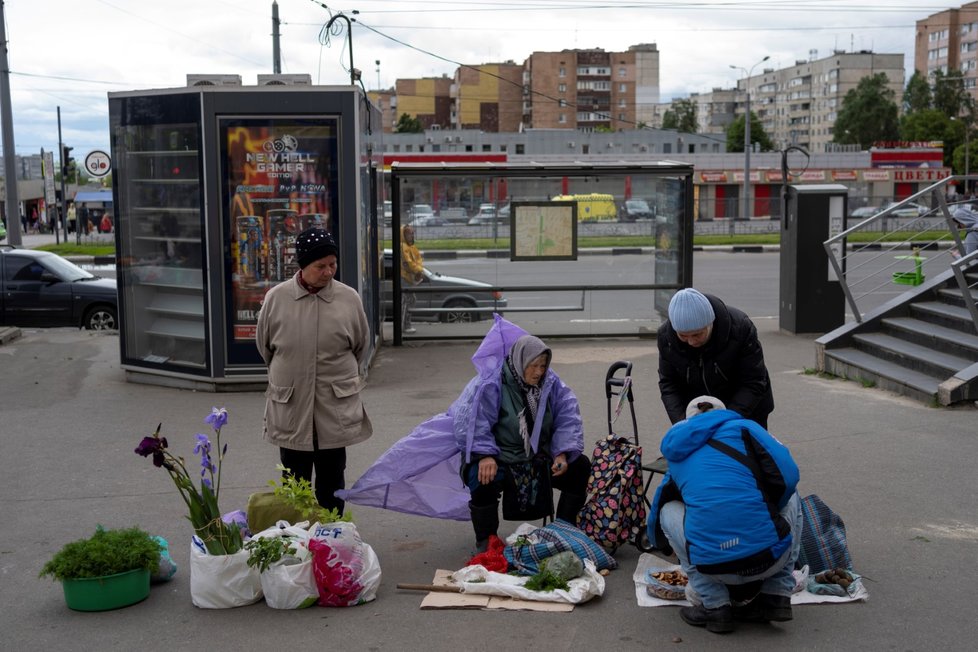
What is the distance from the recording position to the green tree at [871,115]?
356 ft

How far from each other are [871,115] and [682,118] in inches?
1387

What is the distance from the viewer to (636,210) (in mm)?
14180

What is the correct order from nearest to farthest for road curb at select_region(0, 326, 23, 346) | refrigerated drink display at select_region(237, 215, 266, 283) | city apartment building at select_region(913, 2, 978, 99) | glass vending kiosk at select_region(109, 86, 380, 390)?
glass vending kiosk at select_region(109, 86, 380, 390)
refrigerated drink display at select_region(237, 215, 266, 283)
road curb at select_region(0, 326, 23, 346)
city apartment building at select_region(913, 2, 978, 99)

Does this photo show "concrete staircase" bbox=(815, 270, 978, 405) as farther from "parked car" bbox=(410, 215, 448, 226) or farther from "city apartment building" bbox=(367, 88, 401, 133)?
"city apartment building" bbox=(367, 88, 401, 133)

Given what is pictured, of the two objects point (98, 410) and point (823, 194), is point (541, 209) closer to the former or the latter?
point (823, 194)

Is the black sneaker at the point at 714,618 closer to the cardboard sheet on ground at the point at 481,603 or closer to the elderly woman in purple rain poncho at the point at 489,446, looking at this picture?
the cardboard sheet on ground at the point at 481,603

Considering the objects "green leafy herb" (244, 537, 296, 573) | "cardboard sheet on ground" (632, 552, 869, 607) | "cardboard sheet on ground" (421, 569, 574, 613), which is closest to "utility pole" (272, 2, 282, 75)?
"green leafy herb" (244, 537, 296, 573)

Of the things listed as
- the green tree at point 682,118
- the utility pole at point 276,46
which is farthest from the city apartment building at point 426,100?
the utility pole at point 276,46

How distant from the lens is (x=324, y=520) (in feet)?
18.0

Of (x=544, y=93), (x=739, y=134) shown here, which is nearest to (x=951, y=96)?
(x=739, y=134)

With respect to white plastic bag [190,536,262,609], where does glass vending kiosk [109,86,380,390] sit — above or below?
above

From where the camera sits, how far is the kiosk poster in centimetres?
1091


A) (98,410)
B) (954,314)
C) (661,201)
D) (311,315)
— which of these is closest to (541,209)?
(661,201)

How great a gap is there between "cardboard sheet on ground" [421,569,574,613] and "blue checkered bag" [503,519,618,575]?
0.27 meters
